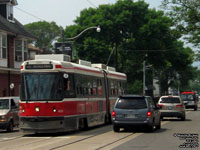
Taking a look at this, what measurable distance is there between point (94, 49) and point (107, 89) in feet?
103

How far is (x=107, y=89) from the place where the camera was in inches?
1065

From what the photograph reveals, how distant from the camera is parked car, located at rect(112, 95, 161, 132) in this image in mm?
20078

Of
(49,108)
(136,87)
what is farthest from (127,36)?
(49,108)

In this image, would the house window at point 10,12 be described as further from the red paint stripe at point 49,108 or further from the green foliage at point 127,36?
the red paint stripe at point 49,108

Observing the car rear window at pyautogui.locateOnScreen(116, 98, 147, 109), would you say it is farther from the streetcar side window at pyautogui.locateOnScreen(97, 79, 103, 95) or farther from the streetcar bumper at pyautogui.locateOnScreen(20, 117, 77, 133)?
the streetcar side window at pyautogui.locateOnScreen(97, 79, 103, 95)

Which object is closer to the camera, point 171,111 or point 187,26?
point 171,111

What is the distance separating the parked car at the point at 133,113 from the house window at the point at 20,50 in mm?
25126

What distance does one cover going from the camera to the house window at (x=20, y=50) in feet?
146

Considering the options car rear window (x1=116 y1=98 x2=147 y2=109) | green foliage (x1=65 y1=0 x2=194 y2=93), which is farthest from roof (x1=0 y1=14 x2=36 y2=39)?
car rear window (x1=116 y1=98 x2=147 y2=109)

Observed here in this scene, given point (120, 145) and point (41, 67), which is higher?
point (41, 67)

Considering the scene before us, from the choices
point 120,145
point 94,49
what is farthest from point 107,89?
point 94,49

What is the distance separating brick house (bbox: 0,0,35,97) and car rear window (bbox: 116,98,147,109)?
19.9m

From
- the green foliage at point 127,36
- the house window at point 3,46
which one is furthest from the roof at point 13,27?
the green foliage at point 127,36

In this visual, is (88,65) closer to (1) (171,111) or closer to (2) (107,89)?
(2) (107,89)
